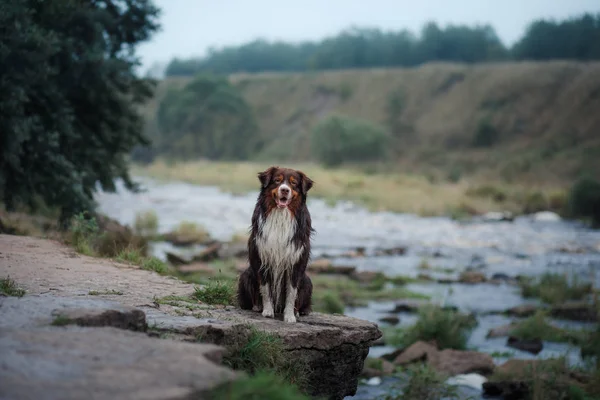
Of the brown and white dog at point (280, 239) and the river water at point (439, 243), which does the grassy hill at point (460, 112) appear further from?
the brown and white dog at point (280, 239)

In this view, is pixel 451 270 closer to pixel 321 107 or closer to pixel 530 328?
pixel 530 328

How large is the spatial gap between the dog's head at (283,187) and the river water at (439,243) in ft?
15.8

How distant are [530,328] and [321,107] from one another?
329 ft

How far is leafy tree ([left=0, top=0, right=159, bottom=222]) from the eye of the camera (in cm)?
1447

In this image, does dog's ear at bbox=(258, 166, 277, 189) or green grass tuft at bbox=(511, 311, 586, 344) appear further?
green grass tuft at bbox=(511, 311, 586, 344)

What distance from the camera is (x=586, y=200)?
35.5 metres

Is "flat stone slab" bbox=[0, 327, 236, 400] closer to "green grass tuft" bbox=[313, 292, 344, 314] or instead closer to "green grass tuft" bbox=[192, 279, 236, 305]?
"green grass tuft" bbox=[192, 279, 236, 305]

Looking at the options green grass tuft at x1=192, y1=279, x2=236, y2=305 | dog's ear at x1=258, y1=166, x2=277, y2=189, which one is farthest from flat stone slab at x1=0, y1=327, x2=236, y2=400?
green grass tuft at x1=192, y1=279, x2=236, y2=305

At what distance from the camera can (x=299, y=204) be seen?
285 inches

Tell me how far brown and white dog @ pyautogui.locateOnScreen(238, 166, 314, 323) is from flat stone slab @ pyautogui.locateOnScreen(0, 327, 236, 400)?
209cm

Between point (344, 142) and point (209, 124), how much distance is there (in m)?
26.2

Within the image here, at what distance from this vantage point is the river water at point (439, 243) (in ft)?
57.3

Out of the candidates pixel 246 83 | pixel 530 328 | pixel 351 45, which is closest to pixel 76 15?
pixel 530 328

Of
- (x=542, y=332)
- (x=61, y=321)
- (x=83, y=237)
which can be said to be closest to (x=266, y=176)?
(x=61, y=321)
